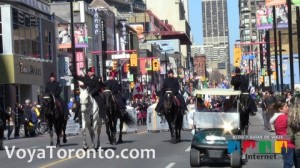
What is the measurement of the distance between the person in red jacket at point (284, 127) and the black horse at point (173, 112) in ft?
33.2

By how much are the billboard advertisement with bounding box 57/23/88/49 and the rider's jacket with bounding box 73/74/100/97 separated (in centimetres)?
4063

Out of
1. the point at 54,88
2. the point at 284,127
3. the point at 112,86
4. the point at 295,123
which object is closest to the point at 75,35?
the point at 54,88

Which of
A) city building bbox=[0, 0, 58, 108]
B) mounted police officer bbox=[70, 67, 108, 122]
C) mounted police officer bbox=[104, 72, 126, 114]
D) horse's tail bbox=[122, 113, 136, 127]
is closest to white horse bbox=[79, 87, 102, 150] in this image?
mounted police officer bbox=[70, 67, 108, 122]

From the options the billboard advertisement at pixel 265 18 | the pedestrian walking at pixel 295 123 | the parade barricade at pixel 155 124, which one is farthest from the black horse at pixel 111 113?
the billboard advertisement at pixel 265 18

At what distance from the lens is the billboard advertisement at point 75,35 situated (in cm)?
6209

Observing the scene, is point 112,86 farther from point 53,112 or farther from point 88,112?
point 88,112

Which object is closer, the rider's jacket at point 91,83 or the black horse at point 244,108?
the rider's jacket at point 91,83

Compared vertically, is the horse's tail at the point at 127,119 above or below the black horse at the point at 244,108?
below

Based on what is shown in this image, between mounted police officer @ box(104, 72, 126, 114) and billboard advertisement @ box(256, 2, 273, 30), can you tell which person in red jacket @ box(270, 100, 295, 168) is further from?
billboard advertisement @ box(256, 2, 273, 30)

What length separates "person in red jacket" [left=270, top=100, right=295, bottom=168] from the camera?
12.5 m

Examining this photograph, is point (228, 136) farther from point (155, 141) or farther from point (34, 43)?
point (34, 43)

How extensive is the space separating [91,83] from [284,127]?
953 centimetres

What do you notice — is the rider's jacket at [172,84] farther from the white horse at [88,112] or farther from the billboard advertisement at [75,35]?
the billboard advertisement at [75,35]

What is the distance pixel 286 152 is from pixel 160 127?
73.5 ft
